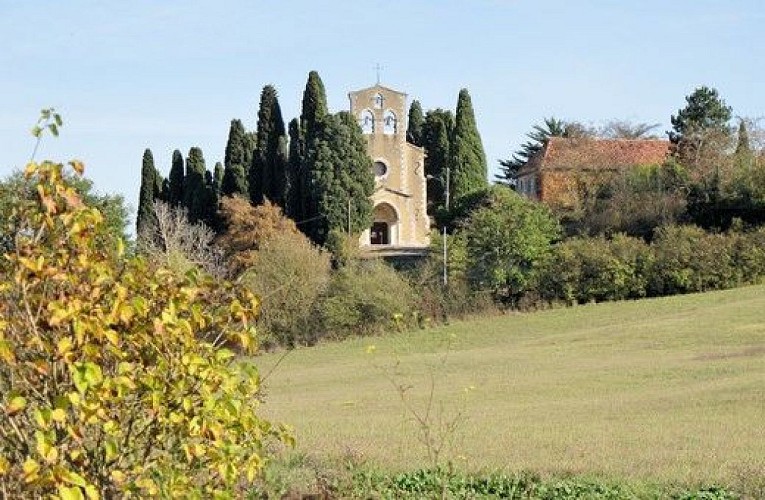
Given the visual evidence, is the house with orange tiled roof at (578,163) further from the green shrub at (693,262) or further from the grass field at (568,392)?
the grass field at (568,392)

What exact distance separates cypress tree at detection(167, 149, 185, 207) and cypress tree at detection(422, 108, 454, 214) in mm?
17696

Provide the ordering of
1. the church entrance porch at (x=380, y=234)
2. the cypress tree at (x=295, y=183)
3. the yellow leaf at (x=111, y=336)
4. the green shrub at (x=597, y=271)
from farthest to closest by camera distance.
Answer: the church entrance porch at (x=380, y=234) → the cypress tree at (x=295, y=183) → the green shrub at (x=597, y=271) → the yellow leaf at (x=111, y=336)

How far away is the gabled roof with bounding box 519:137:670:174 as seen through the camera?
75.7 metres

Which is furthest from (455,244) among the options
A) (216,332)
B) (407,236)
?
(216,332)

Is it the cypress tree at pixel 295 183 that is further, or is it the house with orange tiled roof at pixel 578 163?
the house with orange tiled roof at pixel 578 163

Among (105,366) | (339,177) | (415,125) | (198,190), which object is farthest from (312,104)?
(105,366)

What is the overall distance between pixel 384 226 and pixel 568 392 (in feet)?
184

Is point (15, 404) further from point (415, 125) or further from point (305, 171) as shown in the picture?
point (415, 125)

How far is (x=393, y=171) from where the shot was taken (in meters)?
83.5

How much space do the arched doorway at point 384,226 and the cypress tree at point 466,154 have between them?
17.2 feet

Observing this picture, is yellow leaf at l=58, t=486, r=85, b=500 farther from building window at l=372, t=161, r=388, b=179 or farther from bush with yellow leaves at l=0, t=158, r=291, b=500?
building window at l=372, t=161, r=388, b=179

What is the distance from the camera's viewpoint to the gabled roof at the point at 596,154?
248 feet

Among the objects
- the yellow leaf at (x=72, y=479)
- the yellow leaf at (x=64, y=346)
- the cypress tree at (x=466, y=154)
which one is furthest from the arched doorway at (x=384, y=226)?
the yellow leaf at (x=72, y=479)

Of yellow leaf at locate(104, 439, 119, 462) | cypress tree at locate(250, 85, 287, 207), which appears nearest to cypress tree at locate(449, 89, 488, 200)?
cypress tree at locate(250, 85, 287, 207)
